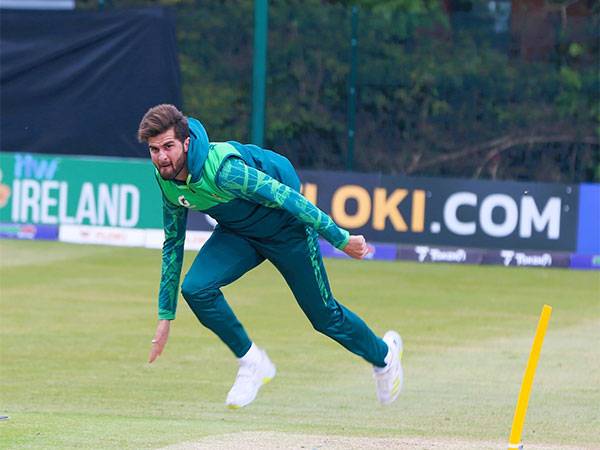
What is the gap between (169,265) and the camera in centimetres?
859

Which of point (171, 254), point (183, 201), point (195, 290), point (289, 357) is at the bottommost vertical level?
point (289, 357)

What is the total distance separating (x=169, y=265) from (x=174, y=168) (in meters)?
0.87

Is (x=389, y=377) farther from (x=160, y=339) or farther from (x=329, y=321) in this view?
(x=160, y=339)

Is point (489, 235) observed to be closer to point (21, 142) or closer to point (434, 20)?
point (434, 20)

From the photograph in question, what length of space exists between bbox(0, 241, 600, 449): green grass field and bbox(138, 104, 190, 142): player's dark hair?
195 centimetres

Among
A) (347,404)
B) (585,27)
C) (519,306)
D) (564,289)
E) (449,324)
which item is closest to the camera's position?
(347,404)

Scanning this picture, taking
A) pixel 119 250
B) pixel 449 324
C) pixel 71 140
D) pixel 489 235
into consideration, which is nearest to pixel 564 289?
pixel 489 235

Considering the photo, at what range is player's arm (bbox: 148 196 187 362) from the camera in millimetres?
8492

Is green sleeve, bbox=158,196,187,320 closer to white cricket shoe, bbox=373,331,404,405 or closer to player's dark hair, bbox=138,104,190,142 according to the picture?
player's dark hair, bbox=138,104,190,142

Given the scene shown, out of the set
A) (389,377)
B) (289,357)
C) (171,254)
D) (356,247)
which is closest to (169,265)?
(171,254)

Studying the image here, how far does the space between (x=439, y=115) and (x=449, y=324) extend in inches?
235

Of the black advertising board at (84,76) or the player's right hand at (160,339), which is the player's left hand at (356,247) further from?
the black advertising board at (84,76)

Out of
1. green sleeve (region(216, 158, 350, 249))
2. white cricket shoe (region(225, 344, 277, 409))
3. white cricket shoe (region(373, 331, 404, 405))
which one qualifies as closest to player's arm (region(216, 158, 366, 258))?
green sleeve (region(216, 158, 350, 249))

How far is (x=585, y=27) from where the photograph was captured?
65.0ft
